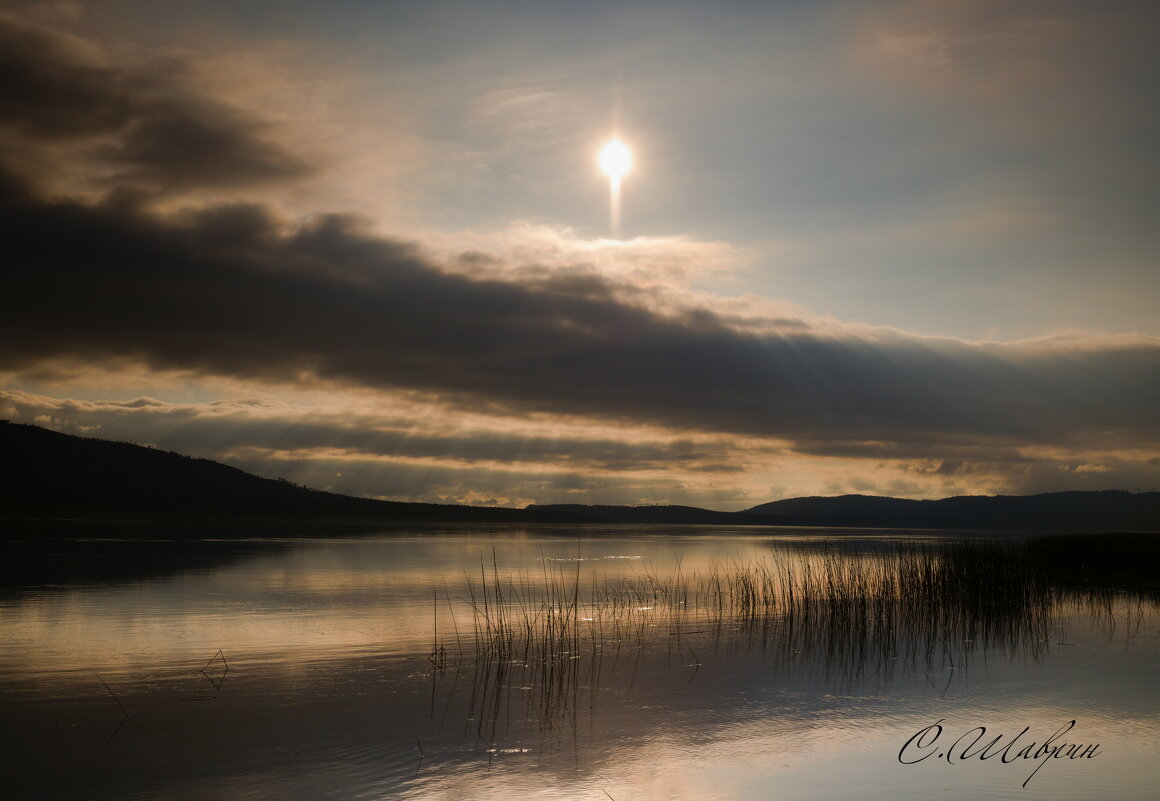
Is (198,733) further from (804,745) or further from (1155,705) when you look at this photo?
(1155,705)

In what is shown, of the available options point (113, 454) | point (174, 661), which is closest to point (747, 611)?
point (174, 661)

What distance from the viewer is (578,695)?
12.0 metres

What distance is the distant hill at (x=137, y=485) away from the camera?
13512 cm

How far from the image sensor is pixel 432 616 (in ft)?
63.5

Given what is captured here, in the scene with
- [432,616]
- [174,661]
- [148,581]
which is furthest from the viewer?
[148,581]

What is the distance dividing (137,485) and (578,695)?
6012 inches

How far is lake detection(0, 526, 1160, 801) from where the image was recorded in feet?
27.3

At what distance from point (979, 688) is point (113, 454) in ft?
543
